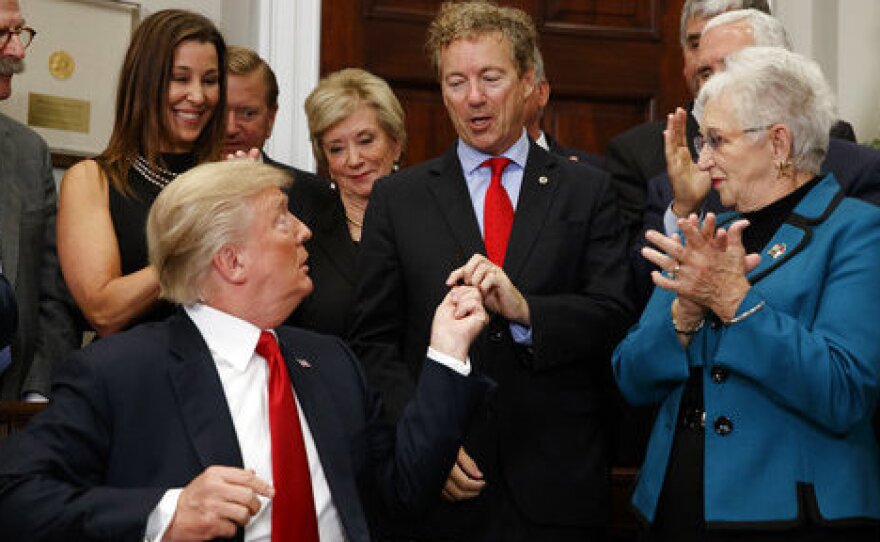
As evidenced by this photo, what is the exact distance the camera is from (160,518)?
8.25 ft

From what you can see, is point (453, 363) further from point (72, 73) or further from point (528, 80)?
point (72, 73)

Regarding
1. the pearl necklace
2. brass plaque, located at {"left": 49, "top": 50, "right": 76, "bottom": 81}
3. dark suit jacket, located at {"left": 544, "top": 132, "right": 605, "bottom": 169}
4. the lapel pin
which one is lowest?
the lapel pin

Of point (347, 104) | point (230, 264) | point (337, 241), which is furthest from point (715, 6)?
point (230, 264)

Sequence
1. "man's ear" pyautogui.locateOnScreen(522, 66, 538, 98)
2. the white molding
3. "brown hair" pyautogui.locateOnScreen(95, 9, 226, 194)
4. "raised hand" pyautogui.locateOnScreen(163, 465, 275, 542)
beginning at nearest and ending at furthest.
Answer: "raised hand" pyautogui.locateOnScreen(163, 465, 275, 542) → "man's ear" pyautogui.locateOnScreen(522, 66, 538, 98) → "brown hair" pyautogui.locateOnScreen(95, 9, 226, 194) → the white molding

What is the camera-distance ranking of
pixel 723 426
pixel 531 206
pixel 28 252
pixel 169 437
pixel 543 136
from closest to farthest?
pixel 169 437 < pixel 723 426 < pixel 531 206 < pixel 28 252 < pixel 543 136

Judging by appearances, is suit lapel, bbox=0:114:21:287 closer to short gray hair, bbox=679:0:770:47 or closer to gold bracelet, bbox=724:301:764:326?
gold bracelet, bbox=724:301:764:326

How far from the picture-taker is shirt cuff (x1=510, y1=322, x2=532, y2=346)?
3291 mm

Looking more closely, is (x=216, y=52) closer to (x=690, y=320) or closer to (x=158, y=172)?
(x=158, y=172)

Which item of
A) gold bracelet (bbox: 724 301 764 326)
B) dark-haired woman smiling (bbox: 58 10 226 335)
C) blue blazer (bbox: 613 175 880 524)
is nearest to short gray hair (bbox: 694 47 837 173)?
blue blazer (bbox: 613 175 880 524)

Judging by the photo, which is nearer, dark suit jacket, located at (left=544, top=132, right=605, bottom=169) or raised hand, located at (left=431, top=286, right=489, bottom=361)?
raised hand, located at (left=431, top=286, right=489, bottom=361)

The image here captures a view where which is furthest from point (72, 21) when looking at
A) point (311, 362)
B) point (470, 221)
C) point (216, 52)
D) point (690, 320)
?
point (690, 320)

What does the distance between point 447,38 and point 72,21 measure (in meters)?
2.05

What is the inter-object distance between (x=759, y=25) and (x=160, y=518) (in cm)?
231

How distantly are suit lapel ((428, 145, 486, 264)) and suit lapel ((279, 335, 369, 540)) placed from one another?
2.09ft
